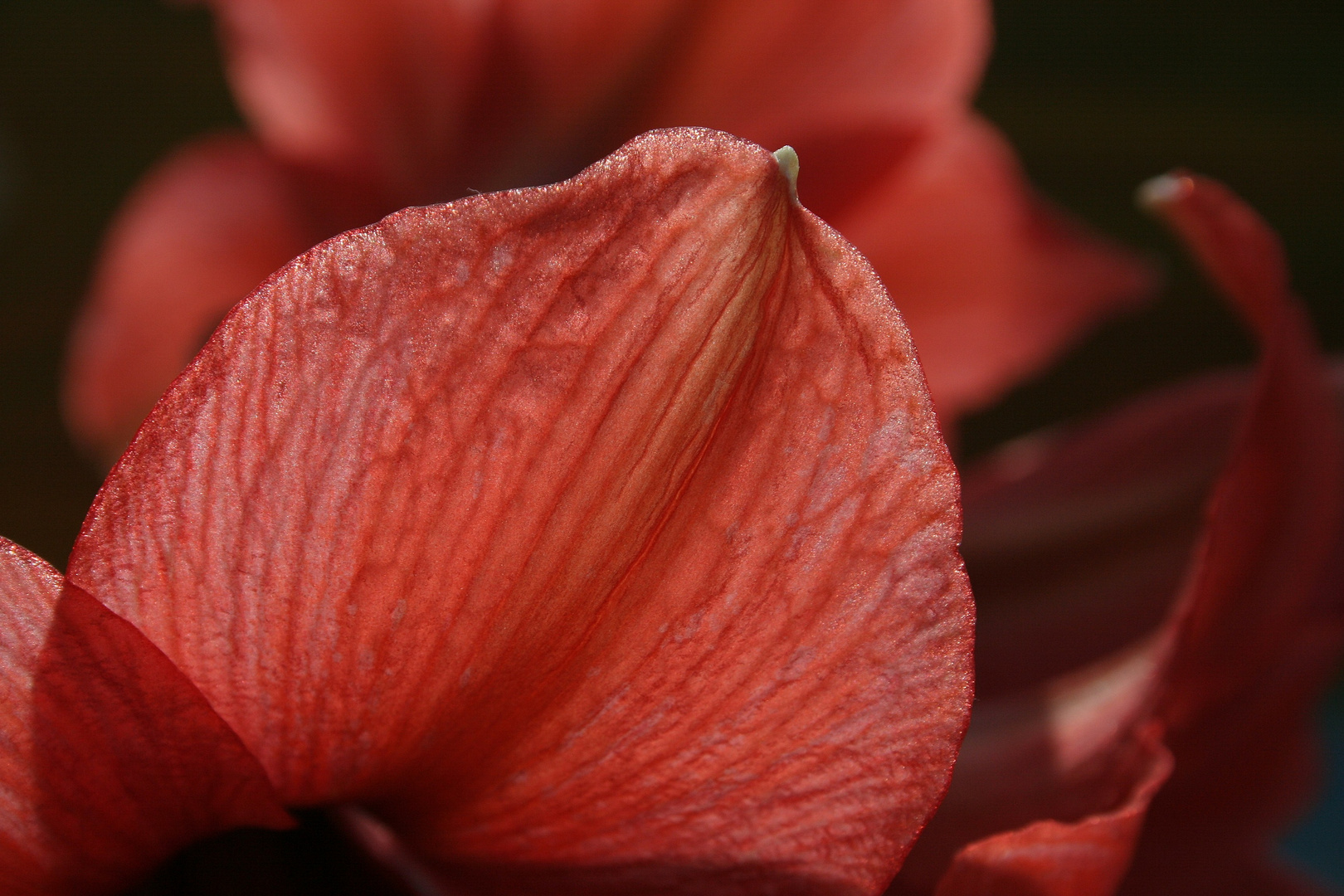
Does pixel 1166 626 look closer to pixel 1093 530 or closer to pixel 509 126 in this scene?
pixel 1093 530

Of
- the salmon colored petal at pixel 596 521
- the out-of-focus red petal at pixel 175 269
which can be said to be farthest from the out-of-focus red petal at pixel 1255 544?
the out-of-focus red petal at pixel 175 269

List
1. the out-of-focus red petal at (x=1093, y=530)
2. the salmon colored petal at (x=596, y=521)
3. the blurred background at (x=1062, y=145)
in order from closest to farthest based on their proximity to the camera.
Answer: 1. the salmon colored petal at (x=596, y=521)
2. the out-of-focus red petal at (x=1093, y=530)
3. the blurred background at (x=1062, y=145)

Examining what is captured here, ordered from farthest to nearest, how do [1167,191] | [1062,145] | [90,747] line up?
[1062,145] → [1167,191] → [90,747]

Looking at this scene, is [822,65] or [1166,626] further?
[822,65]

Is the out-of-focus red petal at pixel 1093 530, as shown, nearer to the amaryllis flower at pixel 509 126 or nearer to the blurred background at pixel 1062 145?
the amaryllis flower at pixel 509 126

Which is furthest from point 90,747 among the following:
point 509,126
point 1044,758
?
point 509,126

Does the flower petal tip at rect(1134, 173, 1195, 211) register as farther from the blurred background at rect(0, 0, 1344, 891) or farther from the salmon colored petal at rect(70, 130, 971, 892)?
the blurred background at rect(0, 0, 1344, 891)

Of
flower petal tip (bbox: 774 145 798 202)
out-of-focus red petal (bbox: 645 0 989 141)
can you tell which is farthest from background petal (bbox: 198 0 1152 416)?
flower petal tip (bbox: 774 145 798 202)
